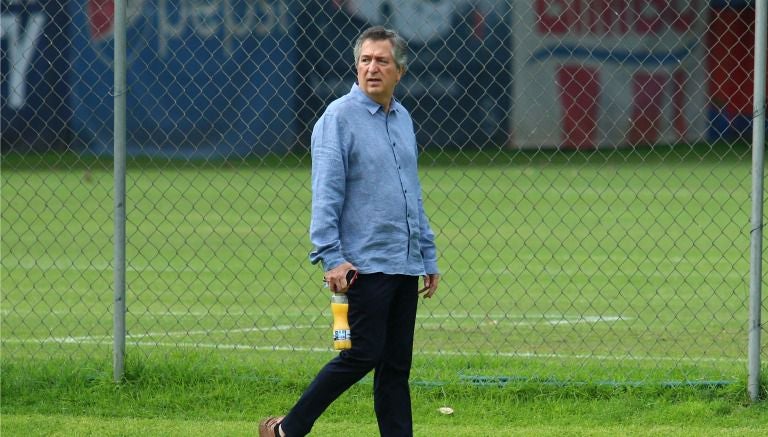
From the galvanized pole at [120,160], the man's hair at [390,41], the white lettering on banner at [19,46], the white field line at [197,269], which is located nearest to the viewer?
the man's hair at [390,41]

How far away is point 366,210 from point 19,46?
22.2 meters

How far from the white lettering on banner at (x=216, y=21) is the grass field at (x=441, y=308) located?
249 inches

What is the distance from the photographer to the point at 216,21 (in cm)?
2619

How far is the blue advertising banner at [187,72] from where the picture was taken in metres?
25.9

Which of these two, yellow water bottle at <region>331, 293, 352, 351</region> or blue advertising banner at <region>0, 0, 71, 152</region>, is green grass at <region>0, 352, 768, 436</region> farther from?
blue advertising banner at <region>0, 0, 71, 152</region>

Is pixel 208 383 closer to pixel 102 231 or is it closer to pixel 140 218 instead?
pixel 102 231

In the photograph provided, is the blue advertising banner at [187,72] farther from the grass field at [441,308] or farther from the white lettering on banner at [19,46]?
the grass field at [441,308]

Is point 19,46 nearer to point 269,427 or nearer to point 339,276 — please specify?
point 269,427

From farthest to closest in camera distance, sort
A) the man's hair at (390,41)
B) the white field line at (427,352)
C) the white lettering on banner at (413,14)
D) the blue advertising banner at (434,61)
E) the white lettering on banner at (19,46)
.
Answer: the white lettering on banner at (413,14)
the blue advertising banner at (434,61)
the white lettering on banner at (19,46)
the white field line at (427,352)
the man's hair at (390,41)

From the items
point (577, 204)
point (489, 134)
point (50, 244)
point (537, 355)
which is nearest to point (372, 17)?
point (489, 134)

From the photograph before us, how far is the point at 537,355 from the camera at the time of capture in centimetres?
784

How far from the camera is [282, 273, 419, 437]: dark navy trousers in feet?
16.6

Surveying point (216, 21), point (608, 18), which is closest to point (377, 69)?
point (216, 21)

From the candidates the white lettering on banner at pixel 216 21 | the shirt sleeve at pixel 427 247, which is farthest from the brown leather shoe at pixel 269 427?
the white lettering on banner at pixel 216 21
